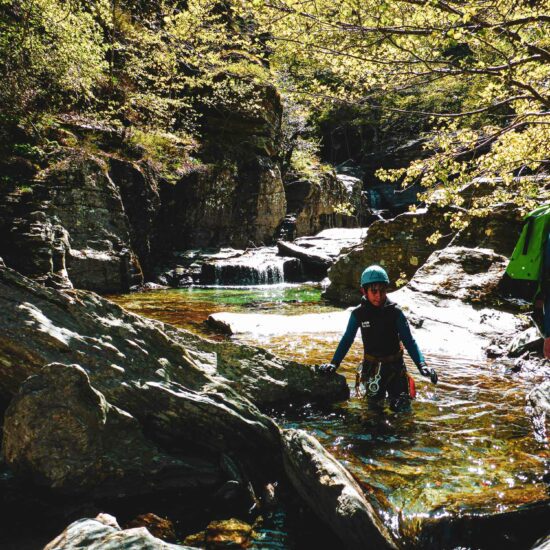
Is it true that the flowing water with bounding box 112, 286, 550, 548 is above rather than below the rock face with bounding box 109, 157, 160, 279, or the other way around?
below

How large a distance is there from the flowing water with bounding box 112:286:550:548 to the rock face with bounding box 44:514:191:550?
2.03 m

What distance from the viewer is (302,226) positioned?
33.2 m

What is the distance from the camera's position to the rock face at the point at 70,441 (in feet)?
11.2

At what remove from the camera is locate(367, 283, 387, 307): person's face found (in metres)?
5.56

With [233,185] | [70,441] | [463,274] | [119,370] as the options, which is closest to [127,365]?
[119,370]

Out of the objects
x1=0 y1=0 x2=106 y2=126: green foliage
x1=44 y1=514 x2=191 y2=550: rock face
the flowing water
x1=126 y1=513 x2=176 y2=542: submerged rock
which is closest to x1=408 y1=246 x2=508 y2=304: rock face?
the flowing water

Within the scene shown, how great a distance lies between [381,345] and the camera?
575cm

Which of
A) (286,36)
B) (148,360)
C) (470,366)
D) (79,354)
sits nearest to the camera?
(79,354)

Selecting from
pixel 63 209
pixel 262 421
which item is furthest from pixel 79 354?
pixel 63 209

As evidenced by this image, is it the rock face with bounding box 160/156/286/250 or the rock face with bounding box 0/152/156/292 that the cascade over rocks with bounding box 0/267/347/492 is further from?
the rock face with bounding box 160/156/286/250

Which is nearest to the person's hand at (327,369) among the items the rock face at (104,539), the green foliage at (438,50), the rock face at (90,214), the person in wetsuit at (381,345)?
the person in wetsuit at (381,345)

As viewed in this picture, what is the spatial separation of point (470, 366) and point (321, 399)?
144 inches

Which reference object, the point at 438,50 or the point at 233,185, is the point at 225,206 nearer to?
the point at 233,185

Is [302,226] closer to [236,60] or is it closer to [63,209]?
[236,60]
